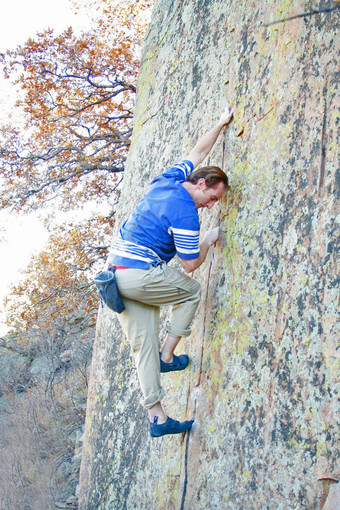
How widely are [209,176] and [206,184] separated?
0.06m

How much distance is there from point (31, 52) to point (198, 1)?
599cm

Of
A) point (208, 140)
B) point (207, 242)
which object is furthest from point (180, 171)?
point (207, 242)

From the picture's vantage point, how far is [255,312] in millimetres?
3396

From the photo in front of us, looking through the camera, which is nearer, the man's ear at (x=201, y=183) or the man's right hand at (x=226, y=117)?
the man's ear at (x=201, y=183)

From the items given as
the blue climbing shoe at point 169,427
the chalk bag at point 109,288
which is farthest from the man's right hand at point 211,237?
the blue climbing shoe at point 169,427

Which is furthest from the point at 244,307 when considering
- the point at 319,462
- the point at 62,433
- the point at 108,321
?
the point at 62,433

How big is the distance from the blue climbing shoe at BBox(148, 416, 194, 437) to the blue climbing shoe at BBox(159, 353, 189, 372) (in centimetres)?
39

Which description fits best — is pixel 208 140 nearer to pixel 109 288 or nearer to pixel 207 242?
pixel 207 242

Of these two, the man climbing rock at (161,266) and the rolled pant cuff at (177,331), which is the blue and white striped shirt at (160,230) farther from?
the rolled pant cuff at (177,331)

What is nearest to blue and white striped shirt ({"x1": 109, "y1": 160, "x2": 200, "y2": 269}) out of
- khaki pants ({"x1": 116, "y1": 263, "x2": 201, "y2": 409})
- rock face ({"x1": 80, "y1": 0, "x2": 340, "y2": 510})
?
khaki pants ({"x1": 116, "y1": 263, "x2": 201, "y2": 409})

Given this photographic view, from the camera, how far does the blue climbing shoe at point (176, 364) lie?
12.6 ft

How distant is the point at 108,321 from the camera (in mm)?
5258

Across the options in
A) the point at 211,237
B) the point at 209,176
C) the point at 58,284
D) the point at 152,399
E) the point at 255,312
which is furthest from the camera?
the point at 58,284

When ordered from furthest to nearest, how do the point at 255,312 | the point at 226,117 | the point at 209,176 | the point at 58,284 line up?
the point at 58,284
the point at 226,117
the point at 209,176
the point at 255,312
